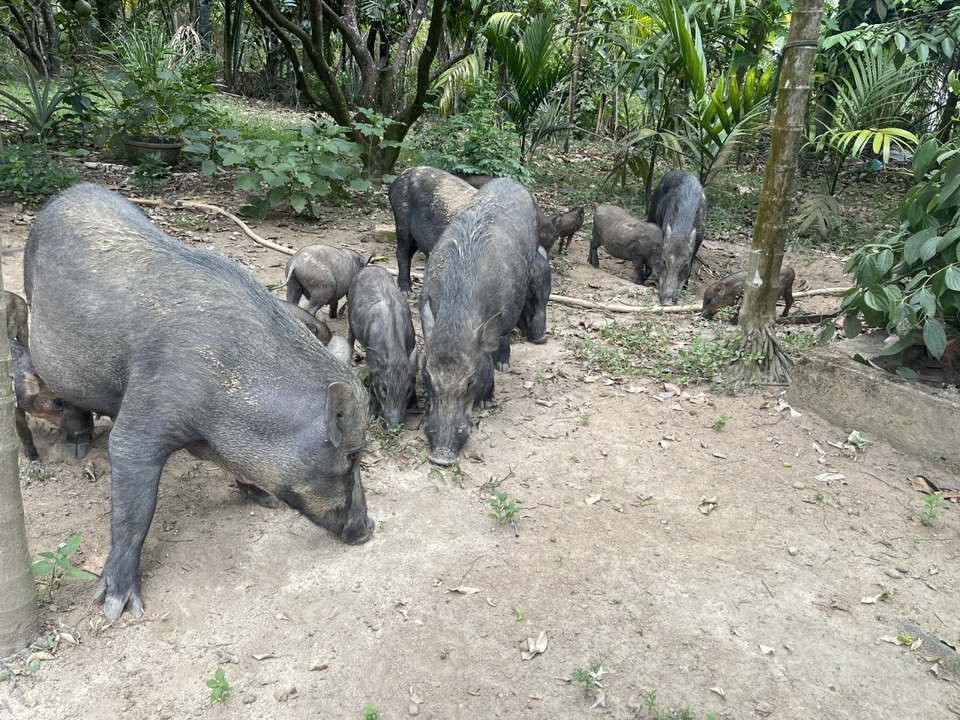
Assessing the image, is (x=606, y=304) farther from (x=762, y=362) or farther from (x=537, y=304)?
(x=762, y=362)

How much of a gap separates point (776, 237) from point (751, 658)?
11.1ft

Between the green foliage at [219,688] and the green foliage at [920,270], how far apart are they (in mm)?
4206

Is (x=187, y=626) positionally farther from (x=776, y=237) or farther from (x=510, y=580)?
(x=776, y=237)

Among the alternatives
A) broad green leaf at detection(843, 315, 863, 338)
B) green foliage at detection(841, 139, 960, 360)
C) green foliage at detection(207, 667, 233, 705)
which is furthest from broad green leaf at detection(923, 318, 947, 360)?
green foliage at detection(207, 667, 233, 705)

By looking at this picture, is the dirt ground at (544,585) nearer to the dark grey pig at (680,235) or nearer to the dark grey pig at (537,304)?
the dark grey pig at (537,304)

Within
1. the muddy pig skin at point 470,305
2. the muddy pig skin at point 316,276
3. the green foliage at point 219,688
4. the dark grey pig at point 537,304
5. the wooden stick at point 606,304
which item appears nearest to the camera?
the green foliage at point 219,688

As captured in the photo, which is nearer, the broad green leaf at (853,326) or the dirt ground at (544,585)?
the dirt ground at (544,585)

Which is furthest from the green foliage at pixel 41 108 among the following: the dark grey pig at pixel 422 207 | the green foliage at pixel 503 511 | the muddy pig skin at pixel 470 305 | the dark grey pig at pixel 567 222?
the green foliage at pixel 503 511

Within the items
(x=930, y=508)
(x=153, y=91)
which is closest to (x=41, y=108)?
(x=153, y=91)

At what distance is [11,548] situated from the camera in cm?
306

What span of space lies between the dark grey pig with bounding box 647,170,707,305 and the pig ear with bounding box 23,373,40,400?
5.87m

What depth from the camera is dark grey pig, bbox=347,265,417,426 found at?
542 centimetres

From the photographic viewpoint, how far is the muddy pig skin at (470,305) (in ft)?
16.6

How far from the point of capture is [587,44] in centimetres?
1397
